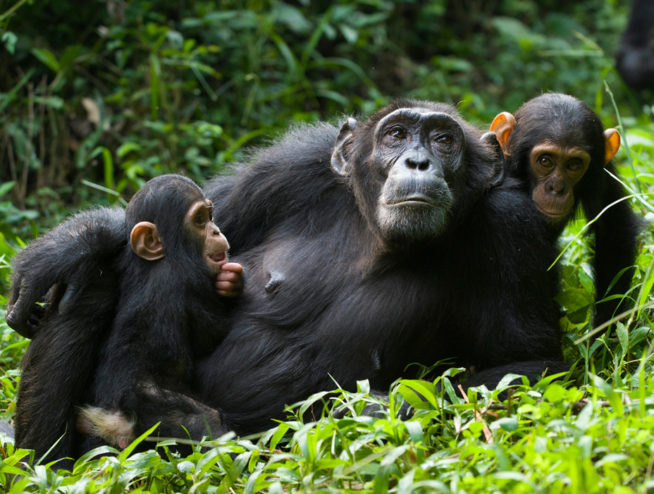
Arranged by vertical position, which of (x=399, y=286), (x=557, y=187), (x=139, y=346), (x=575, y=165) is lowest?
(x=139, y=346)

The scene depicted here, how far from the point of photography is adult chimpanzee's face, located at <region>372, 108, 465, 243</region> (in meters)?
4.30

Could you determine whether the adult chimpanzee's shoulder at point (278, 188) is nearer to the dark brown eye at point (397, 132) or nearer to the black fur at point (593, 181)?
the dark brown eye at point (397, 132)

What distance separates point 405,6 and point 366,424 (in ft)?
30.8

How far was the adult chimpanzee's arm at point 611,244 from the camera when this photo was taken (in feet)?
16.8

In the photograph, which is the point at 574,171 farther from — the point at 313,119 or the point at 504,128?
the point at 313,119

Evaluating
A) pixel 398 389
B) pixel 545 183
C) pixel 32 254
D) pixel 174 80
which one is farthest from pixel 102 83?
pixel 398 389

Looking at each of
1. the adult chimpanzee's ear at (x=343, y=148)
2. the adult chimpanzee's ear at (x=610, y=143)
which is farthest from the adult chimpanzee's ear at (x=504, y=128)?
the adult chimpanzee's ear at (x=343, y=148)

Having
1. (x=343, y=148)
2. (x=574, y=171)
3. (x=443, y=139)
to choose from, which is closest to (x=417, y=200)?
(x=443, y=139)

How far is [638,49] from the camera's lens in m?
12.0

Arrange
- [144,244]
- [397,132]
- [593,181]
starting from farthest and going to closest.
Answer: [593,181] → [397,132] → [144,244]

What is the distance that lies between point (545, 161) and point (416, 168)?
896 millimetres

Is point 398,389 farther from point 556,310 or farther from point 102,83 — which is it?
point 102,83

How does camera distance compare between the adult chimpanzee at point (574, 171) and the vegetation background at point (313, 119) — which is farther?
the adult chimpanzee at point (574, 171)

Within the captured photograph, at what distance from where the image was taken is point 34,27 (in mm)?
8383
